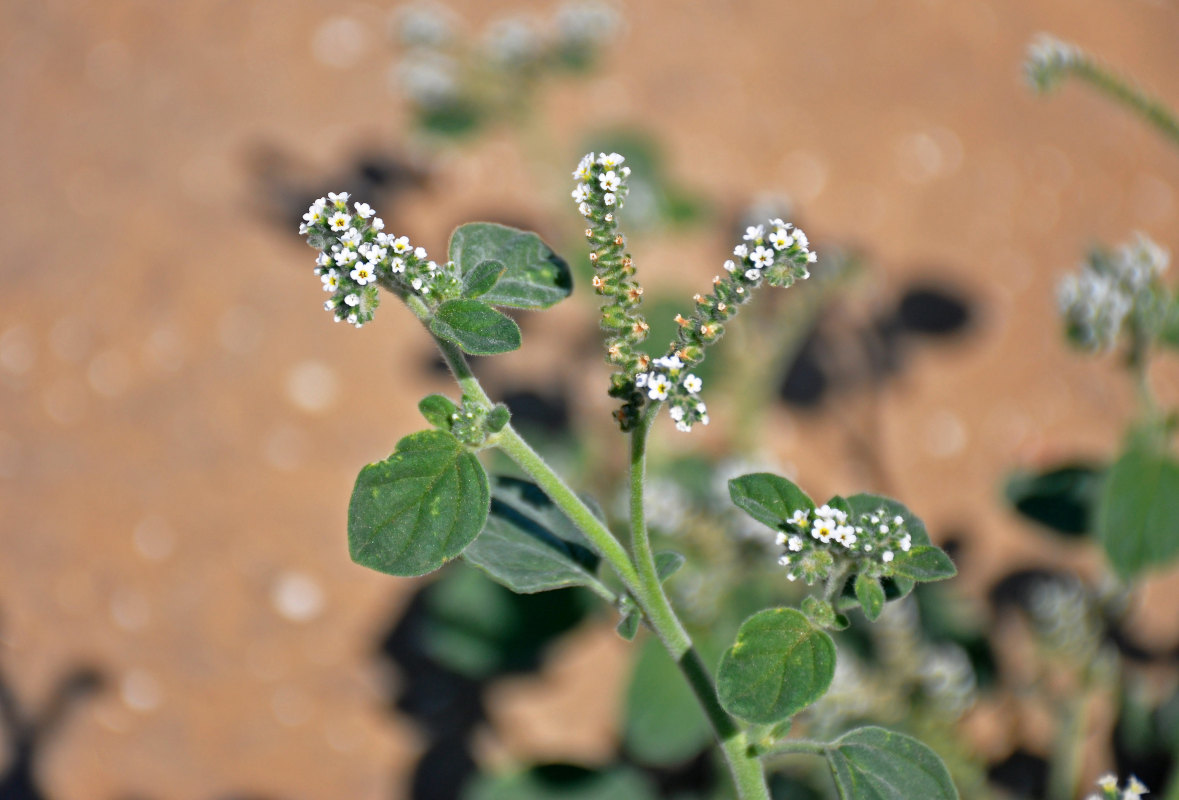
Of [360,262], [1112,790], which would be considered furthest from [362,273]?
[1112,790]

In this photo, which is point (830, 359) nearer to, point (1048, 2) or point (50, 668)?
point (1048, 2)

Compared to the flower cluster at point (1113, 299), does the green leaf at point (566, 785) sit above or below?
below

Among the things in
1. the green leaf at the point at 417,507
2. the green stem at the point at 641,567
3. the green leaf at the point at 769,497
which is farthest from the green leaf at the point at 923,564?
the green leaf at the point at 417,507

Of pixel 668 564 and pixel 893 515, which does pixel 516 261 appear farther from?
pixel 893 515

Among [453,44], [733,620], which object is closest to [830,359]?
[733,620]

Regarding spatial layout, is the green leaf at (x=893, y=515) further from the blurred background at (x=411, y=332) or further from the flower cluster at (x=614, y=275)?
the blurred background at (x=411, y=332)

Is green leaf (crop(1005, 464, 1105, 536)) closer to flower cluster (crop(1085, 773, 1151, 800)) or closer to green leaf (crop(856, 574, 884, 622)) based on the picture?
flower cluster (crop(1085, 773, 1151, 800))

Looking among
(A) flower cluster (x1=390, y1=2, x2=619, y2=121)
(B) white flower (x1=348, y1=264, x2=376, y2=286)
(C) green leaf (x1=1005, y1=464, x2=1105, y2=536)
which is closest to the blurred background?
(A) flower cluster (x1=390, y1=2, x2=619, y2=121)
